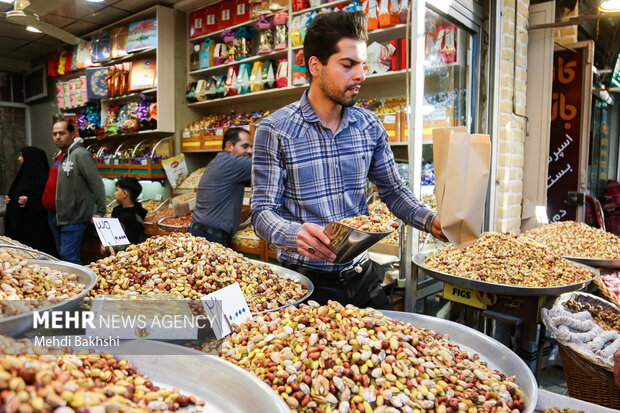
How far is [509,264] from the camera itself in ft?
6.73

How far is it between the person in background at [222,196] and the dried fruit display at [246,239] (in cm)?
7

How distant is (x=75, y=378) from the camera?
683 mm

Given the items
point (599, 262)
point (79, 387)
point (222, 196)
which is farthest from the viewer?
point (222, 196)

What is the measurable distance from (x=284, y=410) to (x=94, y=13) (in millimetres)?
5850

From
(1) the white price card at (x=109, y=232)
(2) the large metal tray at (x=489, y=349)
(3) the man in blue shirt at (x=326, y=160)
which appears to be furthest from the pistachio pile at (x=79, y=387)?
(1) the white price card at (x=109, y=232)

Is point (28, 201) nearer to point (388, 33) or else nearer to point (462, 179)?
point (388, 33)

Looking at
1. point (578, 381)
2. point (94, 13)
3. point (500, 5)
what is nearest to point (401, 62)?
point (500, 5)

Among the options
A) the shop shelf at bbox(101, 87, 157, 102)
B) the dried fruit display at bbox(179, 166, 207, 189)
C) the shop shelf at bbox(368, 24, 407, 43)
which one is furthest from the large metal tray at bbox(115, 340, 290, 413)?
the shop shelf at bbox(101, 87, 157, 102)

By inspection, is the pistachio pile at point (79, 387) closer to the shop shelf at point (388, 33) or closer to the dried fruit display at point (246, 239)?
the dried fruit display at point (246, 239)

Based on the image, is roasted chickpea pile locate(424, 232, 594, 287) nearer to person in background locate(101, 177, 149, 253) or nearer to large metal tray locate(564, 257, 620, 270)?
large metal tray locate(564, 257, 620, 270)

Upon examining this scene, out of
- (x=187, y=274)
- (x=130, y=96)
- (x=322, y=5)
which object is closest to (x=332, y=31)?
(x=187, y=274)

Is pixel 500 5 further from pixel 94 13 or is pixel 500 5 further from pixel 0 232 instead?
pixel 0 232

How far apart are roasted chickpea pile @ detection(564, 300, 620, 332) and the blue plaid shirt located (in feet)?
2.92

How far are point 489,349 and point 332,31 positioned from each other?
1.15 metres
